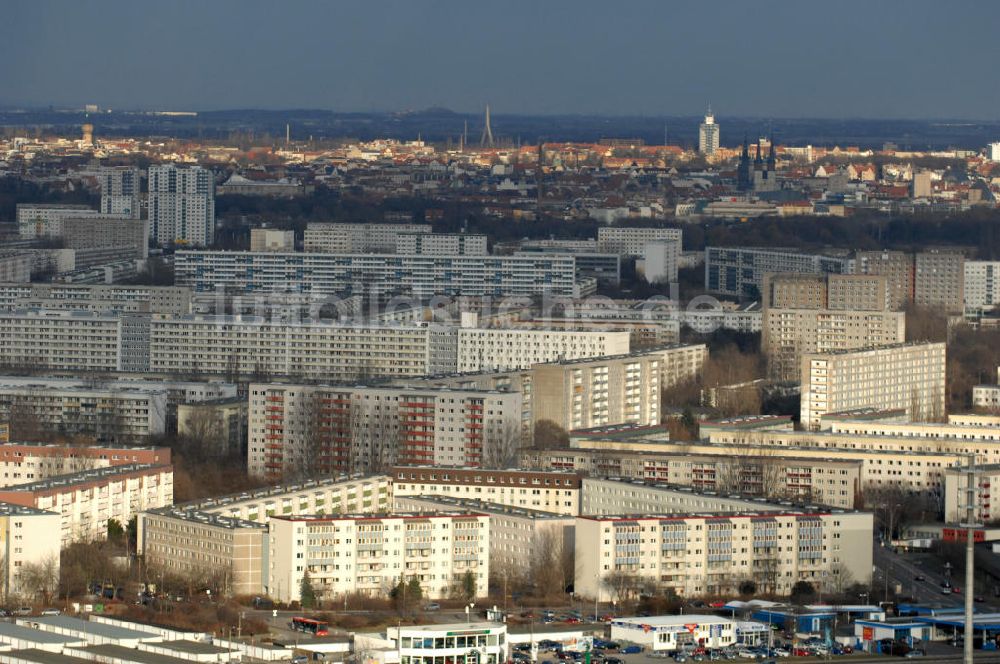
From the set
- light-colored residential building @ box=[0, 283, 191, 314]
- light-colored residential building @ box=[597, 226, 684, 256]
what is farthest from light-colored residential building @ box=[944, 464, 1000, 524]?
light-colored residential building @ box=[597, 226, 684, 256]

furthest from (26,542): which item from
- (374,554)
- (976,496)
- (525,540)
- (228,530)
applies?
(976,496)

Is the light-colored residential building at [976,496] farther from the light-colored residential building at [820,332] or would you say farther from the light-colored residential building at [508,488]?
the light-colored residential building at [820,332]

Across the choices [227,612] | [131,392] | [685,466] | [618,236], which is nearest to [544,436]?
[685,466]

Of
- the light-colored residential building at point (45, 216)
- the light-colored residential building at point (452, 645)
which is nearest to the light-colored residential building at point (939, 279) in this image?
the light-colored residential building at point (45, 216)

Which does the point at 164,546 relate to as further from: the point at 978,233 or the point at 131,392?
the point at 978,233

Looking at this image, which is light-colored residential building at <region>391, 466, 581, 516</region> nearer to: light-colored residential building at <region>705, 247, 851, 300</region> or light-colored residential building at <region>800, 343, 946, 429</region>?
light-colored residential building at <region>800, 343, 946, 429</region>
